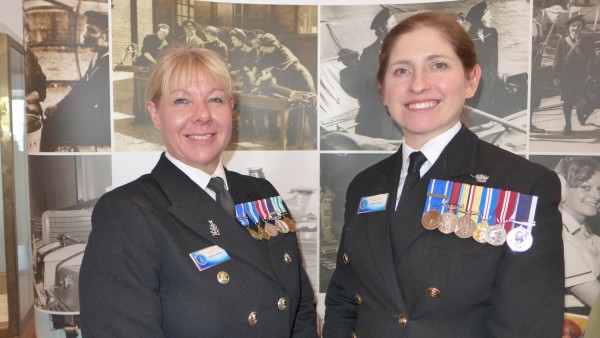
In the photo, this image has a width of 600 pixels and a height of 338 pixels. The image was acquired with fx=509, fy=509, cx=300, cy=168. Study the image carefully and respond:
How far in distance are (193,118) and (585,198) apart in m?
1.78

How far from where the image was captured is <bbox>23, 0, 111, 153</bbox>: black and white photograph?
2139 millimetres

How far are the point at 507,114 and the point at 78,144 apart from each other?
1910 mm

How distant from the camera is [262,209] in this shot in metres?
1.74

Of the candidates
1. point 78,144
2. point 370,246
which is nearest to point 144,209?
point 370,246

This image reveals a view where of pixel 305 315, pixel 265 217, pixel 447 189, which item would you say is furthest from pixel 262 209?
pixel 447 189

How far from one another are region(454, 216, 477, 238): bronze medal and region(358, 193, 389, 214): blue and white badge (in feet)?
0.82

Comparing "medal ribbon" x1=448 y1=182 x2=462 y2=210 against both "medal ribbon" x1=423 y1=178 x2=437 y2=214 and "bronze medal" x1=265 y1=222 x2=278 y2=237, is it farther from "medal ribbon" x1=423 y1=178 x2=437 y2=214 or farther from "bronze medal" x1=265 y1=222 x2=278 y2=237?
"bronze medal" x1=265 y1=222 x2=278 y2=237

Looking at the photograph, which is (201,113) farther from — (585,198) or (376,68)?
(585,198)

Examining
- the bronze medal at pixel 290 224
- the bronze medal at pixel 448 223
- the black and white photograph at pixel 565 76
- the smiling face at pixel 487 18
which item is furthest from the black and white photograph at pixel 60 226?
the black and white photograph at pixel 565 76

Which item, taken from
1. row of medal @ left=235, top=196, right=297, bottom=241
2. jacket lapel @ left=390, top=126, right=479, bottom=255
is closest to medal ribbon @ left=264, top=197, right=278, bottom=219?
row of medal @ left=235, top=196, right=297, bottom=241

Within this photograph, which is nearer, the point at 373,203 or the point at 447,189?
the point at 447,189

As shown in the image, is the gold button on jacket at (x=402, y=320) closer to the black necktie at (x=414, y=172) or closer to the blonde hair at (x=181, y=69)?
the black necktie at (x=414, y=172)

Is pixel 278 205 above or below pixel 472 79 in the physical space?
below

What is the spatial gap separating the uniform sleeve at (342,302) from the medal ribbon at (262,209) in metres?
0.27
